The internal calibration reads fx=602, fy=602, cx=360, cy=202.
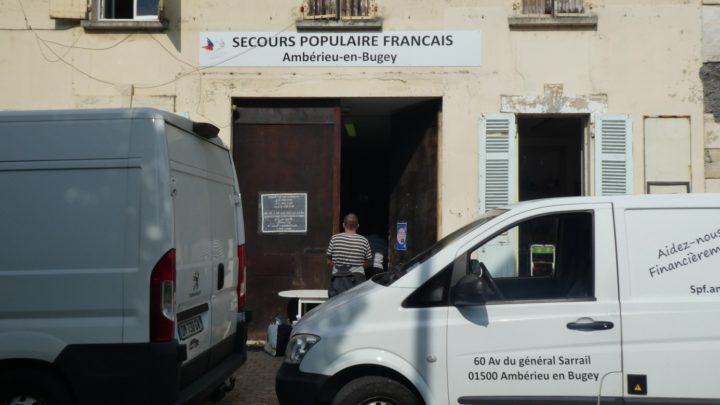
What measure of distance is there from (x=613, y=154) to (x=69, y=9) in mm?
7504

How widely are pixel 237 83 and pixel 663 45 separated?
567 cm

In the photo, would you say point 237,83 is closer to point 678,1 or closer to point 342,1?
point 342,1

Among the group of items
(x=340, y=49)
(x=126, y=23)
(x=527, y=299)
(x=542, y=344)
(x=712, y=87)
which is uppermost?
(x=126, y=23)

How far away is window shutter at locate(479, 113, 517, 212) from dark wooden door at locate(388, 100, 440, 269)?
66 centimetres

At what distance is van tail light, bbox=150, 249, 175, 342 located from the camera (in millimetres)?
3816

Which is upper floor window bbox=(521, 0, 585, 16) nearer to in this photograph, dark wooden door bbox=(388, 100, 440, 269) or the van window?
dark wooden door bbox=(388, 100, 440, 269)

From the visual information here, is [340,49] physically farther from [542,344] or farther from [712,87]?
[542,344]

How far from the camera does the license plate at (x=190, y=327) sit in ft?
13.3

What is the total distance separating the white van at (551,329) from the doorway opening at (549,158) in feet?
16.8

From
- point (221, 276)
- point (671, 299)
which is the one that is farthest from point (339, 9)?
point (671, 299)

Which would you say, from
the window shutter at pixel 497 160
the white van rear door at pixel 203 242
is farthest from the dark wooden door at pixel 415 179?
the white van rear door at pixel 203 242

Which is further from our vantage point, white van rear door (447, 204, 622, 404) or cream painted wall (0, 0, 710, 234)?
cream painted wall (0, 0, 710, 234)

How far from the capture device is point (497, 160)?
313 inches

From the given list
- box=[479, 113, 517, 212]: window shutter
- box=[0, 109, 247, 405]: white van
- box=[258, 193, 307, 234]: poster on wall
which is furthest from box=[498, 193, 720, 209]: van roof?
box=[258, 193, 307, 234]: poster on wall
